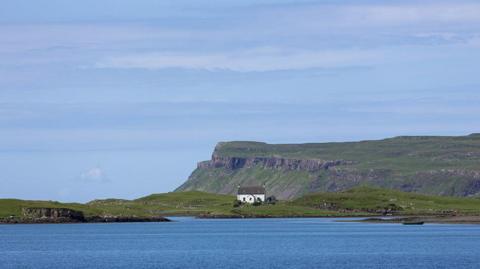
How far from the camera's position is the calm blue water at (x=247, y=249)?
109750mm

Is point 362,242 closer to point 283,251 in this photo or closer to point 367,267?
point 283,251

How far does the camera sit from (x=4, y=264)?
112 metres

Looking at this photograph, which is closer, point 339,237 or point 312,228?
point 339,237

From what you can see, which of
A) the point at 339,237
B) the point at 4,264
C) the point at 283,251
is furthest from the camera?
the point at 339,237

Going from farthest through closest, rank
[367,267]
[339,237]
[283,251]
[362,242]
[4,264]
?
[339,237] < [362,242] < [283,251] < [4,264] < [367,267]

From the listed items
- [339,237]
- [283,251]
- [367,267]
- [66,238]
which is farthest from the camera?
[66,238]

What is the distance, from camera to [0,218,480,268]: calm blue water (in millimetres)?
109750

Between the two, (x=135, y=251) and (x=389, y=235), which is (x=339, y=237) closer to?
(x=389, y=235)

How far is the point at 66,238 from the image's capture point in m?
171

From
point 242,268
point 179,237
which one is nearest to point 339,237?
point 179,237

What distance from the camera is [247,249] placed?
5281 inches

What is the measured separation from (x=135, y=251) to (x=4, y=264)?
23.5 m

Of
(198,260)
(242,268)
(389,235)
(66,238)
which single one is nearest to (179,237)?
(66,238)

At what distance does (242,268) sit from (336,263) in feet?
34.9
